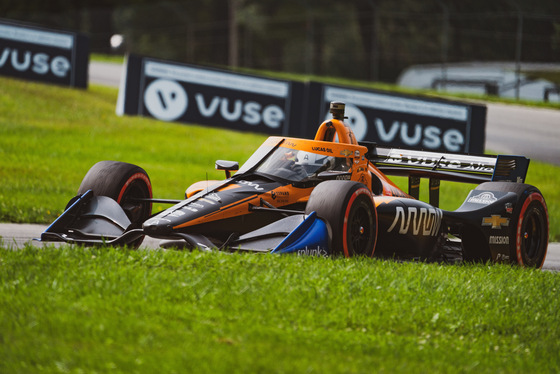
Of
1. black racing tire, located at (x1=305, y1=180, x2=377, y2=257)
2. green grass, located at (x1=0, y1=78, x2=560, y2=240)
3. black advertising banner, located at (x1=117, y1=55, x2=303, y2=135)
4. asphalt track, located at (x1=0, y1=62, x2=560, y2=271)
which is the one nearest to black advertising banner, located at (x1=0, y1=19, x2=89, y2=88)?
green grass, located at (x1=0, y1=78, x2=560, y2=240)

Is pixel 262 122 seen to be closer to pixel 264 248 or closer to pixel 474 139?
pixel 474 139

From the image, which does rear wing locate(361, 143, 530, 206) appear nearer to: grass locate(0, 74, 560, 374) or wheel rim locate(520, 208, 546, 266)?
wheel rim locate(520, 208, 546, 266)

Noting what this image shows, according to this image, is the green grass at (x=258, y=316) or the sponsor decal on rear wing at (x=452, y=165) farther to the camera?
the sponsor decal on rear wing at (x=452, y=165)

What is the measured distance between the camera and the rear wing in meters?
10.0

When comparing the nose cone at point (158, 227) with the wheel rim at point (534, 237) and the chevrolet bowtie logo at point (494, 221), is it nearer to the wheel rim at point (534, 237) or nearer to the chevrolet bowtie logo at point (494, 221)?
the chevrolet bowtie logo at point (494, 221)

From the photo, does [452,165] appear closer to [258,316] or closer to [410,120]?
[258,316]

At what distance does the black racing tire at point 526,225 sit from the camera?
9234 mm

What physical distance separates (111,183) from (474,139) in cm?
1150

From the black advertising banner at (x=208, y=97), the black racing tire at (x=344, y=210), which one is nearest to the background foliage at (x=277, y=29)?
the black advertising banner at (x=208, y=97)

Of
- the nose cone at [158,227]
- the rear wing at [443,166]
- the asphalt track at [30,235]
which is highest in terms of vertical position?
the rear wing at [443,166]

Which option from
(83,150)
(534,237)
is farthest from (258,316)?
(83,150)

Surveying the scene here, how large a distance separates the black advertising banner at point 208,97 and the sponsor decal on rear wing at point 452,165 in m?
8.70

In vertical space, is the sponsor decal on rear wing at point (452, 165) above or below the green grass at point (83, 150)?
above

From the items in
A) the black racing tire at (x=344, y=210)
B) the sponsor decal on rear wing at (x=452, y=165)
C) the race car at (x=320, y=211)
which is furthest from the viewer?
the sponsor decal on rear wing at (x=452, y=165)
